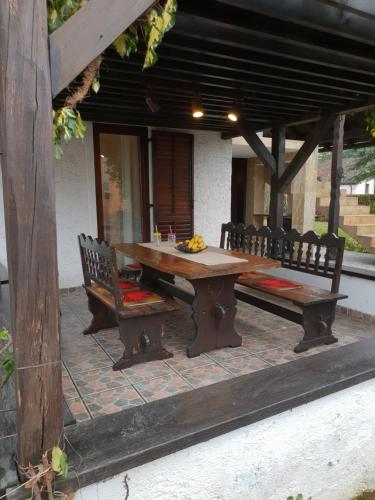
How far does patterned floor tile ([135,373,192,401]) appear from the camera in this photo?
2486 millimetres

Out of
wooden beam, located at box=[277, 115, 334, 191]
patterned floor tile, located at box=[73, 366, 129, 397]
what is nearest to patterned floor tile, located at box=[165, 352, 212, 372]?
patterned floor tile, located at box=[73, 366, 129, 397]

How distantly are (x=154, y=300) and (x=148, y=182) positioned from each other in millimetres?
2690

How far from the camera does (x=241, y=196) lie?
9.52 metres

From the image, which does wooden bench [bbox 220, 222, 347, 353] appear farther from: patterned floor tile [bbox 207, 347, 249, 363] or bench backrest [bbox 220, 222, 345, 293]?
patterned floor tile [bbox 207, 347, 249, 363]

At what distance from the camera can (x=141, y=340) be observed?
2.91 metres

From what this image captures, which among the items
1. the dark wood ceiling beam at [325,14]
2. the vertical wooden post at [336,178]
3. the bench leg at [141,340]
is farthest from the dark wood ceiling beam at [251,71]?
the bench leg at [141,340]

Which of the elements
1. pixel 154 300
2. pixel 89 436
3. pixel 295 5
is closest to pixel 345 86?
pixel 295 5

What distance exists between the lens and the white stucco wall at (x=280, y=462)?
159cm

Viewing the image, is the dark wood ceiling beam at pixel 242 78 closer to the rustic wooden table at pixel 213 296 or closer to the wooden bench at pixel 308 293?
the wooden bench at pixel 308 293

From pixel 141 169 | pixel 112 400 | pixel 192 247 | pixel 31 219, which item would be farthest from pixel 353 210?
pixel 31 219

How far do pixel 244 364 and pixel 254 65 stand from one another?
2.31 metres

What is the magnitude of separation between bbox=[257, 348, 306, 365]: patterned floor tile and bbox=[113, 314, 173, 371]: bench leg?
0.80m

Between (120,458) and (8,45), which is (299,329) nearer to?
(120,458)

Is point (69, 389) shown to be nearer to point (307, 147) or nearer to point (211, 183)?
point (307, 147)
